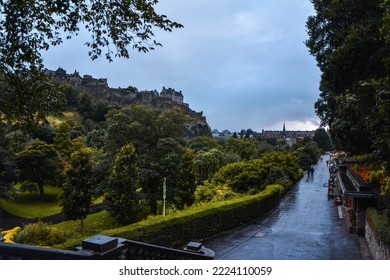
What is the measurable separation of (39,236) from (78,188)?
44.2ft

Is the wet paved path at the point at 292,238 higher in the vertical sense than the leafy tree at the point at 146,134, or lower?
lower

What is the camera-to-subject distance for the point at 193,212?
16.9m

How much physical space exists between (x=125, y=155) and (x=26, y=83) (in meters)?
17.1

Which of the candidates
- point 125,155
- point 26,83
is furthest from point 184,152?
point 26,83

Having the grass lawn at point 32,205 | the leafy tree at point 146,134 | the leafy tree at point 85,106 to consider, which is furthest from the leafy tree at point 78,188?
the leafy tree at point 85,106

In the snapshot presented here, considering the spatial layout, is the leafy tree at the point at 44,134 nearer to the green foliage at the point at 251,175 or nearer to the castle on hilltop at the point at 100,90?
the green foliage at the point at 251,175

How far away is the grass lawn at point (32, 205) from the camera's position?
116ft

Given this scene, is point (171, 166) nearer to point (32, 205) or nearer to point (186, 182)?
point (186, 182)

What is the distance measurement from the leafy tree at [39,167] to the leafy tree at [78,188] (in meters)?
14.6

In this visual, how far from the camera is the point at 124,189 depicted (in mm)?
24094

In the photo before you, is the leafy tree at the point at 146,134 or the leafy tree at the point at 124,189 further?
the leafy tree at the point at 146,134

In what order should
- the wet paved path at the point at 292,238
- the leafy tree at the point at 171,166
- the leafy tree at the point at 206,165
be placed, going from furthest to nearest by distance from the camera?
the leafy tree at the point at 206,165
the leafy tree at the point at 171,166
the wet paved path at the point at 292,238

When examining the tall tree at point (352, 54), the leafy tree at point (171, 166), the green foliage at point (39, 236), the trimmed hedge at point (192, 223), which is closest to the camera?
the green foliage at point (39, 236)
